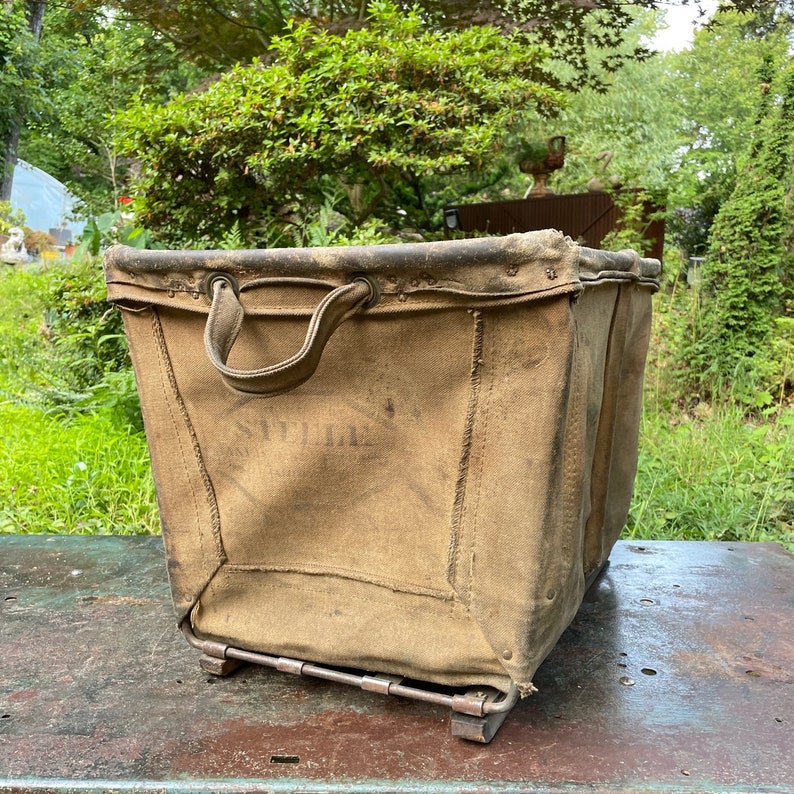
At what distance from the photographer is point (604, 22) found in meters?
5.13

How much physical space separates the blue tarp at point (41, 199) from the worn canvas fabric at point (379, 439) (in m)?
16.6

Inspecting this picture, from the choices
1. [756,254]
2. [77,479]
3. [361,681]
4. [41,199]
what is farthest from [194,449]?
[41,199]

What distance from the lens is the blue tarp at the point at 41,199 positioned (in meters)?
16.3

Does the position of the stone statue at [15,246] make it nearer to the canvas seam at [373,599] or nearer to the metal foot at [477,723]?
the canvas seam at [373,599]

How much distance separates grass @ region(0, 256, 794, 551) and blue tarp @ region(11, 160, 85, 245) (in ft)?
44.9

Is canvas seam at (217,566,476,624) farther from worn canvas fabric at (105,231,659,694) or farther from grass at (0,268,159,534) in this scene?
grass at (0,268,159,534)

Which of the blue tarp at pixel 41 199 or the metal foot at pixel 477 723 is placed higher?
the blue tarp at pixel 41 199

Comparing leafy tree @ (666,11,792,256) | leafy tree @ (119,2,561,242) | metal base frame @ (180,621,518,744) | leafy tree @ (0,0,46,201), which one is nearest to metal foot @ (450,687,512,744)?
metal base frame @ (180,621,518,744)

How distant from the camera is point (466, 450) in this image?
1.04 metres

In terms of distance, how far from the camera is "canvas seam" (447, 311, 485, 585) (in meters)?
1.01

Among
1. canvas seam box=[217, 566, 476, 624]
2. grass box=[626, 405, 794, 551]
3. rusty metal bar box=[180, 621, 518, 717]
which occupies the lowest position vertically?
grass box=[626, 405, 794, 551]

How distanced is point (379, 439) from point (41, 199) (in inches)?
710

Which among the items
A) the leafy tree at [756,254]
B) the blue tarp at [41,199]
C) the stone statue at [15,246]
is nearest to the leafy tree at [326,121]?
the leafy tree at [756,254]

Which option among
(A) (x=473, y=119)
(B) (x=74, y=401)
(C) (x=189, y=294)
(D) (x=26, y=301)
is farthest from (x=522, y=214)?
(C) (x=189, y=294)
